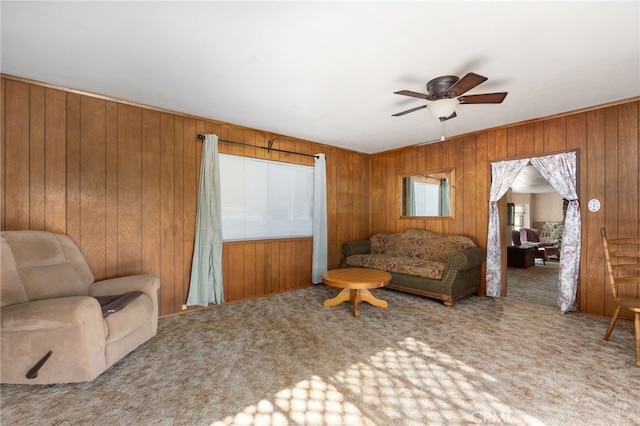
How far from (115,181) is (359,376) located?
10.2 ft

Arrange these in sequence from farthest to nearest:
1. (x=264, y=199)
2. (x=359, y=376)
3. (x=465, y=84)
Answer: (x=264, y=199), (x=465, y=84), (x=359, y=376)

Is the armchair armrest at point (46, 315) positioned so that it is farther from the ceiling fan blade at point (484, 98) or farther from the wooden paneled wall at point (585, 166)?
the wooden paneled wall at point (585, 166)

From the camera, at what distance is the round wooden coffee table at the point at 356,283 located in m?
3.27

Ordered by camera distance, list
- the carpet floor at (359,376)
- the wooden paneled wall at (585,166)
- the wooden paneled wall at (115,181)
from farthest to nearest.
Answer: the wooden paneled wall at (585,166)
the wooden paneled wall at (115,181)
the carpet floor at (359,376)

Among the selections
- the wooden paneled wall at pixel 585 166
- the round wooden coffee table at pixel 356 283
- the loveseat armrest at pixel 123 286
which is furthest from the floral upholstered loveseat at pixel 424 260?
the loveseat armrest at pixel 123 286

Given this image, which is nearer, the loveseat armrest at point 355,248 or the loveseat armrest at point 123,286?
the loveseat armrest at point 123,286

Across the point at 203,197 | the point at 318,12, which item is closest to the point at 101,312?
the point at 203,197

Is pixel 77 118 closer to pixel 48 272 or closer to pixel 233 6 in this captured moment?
pixel 48 272

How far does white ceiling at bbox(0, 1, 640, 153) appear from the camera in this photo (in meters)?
1.81

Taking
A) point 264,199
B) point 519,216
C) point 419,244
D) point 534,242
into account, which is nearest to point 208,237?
point 264,199

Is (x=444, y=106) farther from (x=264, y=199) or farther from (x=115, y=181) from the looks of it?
(x=115, y=181)

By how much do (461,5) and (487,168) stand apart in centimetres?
315

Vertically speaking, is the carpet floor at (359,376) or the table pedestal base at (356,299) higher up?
the table pedestal base at (356,299)

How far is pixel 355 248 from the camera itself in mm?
5168
